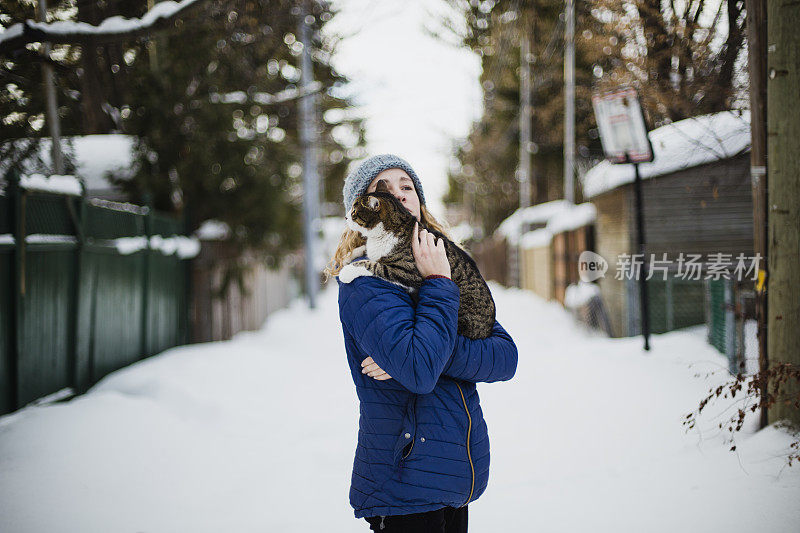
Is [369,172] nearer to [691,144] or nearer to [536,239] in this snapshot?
[691,144]

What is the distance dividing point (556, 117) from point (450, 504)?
17236 mm

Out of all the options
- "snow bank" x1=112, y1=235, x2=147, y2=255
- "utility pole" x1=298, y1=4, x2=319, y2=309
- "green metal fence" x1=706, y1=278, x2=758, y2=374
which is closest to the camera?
"green metal fence" x1=706, y1=278, x2=758, y2=374

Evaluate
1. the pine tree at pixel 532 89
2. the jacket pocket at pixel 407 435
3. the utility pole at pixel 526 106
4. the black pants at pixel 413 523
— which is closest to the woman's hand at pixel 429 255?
the jacket pocket at pixel 407 435

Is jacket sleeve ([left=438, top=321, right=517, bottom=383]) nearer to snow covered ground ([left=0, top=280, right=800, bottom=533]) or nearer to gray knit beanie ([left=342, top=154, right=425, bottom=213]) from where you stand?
gray knit beanie ([left=342, top=154, right=425, bottom=213])

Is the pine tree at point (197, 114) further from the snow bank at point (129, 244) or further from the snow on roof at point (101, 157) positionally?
the snow bank at point (129, 244)

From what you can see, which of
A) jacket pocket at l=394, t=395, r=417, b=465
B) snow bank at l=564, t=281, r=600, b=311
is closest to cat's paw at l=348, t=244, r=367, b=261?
jacket pocket at l=394, t=395, r=417, b=465

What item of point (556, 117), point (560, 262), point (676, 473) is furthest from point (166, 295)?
point (556, 117)

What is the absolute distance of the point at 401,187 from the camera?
83.6 inches

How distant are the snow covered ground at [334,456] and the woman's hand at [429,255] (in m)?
2.49

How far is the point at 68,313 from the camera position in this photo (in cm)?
573

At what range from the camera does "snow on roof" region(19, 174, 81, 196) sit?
515 cm

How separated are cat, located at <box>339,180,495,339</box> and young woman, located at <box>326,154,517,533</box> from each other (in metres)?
0.03

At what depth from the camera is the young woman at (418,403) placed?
5.88 feet

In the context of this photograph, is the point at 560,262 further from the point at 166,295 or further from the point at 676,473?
the point at 676,473
